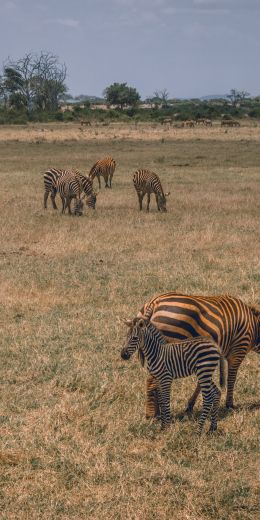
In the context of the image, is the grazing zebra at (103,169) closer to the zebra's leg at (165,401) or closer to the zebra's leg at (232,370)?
the zebra's leg at (232,370)

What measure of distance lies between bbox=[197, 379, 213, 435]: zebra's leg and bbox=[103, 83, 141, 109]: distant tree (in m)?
99.7

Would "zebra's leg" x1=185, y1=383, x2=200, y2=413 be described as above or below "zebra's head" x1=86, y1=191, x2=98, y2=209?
below

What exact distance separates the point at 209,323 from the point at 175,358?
1.74ft

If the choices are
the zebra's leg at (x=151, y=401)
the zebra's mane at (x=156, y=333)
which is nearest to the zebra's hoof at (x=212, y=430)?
the zebra's leg at (x=151, y=401)

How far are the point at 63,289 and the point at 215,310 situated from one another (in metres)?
4.81

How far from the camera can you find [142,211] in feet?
59.9

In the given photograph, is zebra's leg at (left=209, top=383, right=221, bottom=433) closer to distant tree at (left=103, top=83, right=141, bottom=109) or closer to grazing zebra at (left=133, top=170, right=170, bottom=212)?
grazing zebra at (left=133, top=170, right=170, bottom=212)

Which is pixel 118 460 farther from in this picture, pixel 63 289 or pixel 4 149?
pixel 4 149

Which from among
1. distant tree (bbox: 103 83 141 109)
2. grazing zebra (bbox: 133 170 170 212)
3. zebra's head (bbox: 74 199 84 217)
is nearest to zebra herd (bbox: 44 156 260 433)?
Result: zebra's head (bbox: 74 199 84 217)

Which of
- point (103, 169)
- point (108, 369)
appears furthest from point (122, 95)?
point (108, 369)

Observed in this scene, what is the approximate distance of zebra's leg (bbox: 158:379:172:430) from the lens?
579 centimetres

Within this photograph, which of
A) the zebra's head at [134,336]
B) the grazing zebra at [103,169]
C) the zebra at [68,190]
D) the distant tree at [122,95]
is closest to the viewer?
the zebra's head at [134,336]

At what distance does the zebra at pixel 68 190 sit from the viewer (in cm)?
1772

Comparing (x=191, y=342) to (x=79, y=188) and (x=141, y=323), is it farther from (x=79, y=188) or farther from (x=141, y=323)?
(x=79, y=188)
